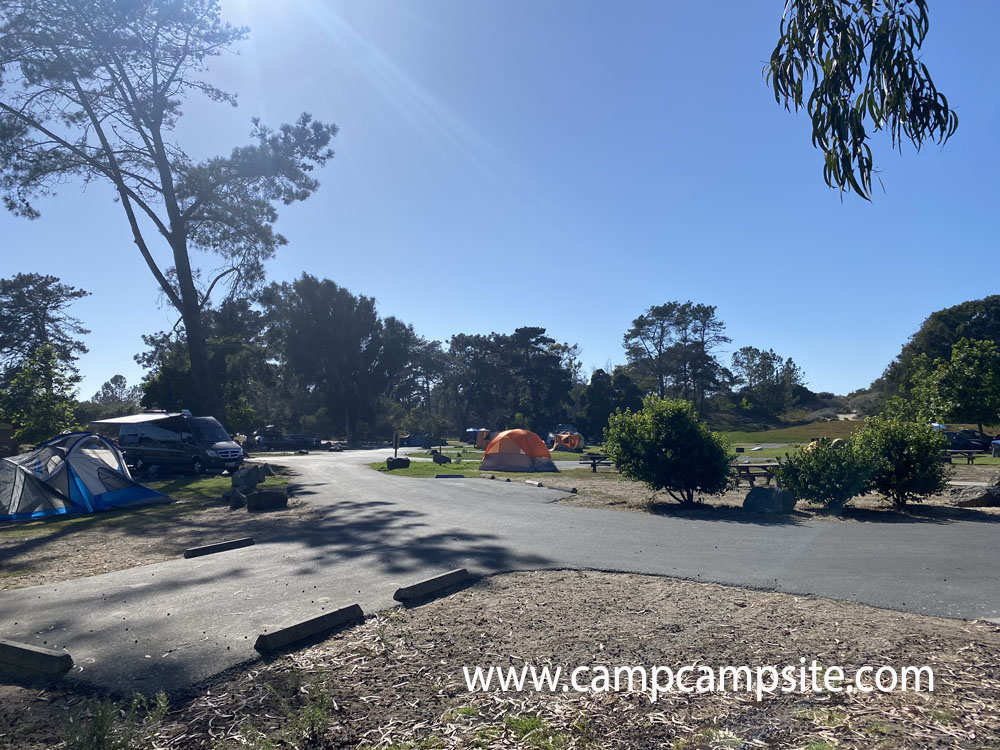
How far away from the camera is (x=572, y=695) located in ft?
14.5

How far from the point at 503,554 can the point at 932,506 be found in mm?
10342

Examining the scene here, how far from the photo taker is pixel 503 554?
30.0ft

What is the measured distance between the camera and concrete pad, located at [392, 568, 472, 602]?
6.59 m

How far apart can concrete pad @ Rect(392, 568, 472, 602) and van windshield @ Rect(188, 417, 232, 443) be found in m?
20.9

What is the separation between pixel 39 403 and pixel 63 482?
630 inches

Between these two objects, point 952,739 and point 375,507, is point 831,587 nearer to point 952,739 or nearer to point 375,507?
point 952,739

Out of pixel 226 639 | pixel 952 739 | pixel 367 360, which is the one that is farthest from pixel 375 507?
pixel 367 360

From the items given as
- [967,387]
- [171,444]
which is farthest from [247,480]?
[967,387]

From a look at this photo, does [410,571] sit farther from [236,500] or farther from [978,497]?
[978,497]

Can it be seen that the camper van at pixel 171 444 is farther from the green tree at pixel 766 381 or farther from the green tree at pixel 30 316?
the green tree at pixel 766 381

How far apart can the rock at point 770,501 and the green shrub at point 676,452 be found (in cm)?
87

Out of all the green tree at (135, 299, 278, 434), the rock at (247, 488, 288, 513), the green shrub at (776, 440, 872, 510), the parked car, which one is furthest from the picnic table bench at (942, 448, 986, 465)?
the green tree at (135, 299, 278, 434)

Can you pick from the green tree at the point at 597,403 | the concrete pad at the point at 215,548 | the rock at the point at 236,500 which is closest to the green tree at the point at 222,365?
the rock at the point at 236,500

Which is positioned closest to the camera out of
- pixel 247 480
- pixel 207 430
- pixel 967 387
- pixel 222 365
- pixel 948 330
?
pixel 247 480
